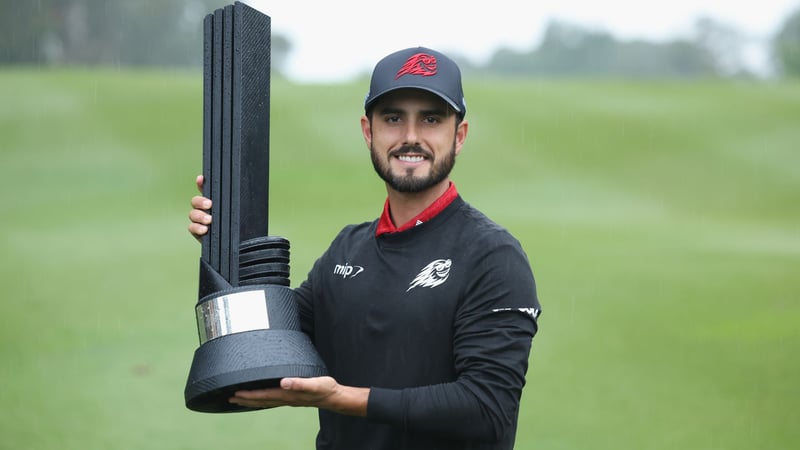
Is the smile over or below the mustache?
below

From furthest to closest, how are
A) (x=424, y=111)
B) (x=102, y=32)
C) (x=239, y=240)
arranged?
(x=102, y=32) → (x=424, y=111) → (x=239, y=240)

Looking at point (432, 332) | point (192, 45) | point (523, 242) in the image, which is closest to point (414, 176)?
point (432, 332)

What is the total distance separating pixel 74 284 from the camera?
32.2 ft

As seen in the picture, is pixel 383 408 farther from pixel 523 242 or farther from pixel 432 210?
pixel 523 242

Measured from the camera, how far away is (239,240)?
2.65 metres

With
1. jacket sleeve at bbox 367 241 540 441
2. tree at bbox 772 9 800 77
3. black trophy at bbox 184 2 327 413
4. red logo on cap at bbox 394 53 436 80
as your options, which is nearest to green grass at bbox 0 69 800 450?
black trophy at bbox 184 2 327 413

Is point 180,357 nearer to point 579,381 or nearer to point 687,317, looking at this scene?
point 579,381

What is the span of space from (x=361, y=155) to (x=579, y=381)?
10899 mm

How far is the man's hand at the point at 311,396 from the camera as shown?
2400mm

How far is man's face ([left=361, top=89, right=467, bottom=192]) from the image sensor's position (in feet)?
8.96

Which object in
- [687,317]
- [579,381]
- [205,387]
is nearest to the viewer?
[205,387]

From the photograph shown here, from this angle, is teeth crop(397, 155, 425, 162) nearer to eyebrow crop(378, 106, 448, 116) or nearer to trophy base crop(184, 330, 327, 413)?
eyebrow crop(378, 106, 448, 116)

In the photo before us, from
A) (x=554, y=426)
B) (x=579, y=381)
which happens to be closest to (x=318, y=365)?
(x=554, y=426)

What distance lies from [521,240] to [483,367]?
9.62 meters
